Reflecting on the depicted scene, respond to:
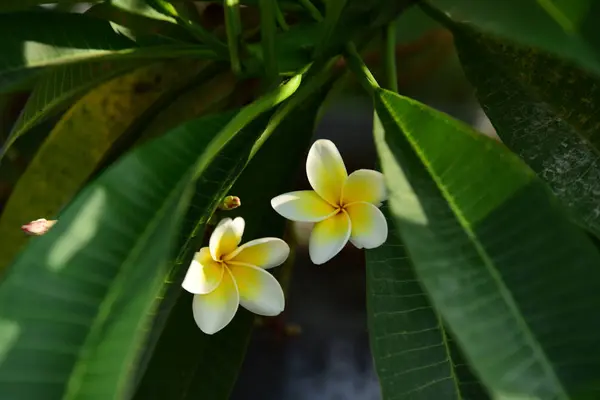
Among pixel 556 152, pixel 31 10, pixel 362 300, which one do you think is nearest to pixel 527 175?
pixel 556 152

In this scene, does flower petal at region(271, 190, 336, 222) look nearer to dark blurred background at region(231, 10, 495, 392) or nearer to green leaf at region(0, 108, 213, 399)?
green leaf at region(0, 108, 213, 399)

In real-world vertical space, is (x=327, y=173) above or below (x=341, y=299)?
below

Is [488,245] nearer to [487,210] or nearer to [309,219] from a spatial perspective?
[487,210]

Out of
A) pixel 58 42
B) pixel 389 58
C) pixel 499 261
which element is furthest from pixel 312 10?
pixel 499 261

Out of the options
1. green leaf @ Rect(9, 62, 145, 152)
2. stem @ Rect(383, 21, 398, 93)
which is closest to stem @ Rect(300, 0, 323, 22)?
stem @ Rect(383, 21, 398, 93)

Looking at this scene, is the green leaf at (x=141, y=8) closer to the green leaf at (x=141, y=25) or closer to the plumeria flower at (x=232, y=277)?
the green leaf at (x=141, y=25)

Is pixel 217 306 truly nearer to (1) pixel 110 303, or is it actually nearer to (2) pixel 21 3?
(1) pixel 110 303
